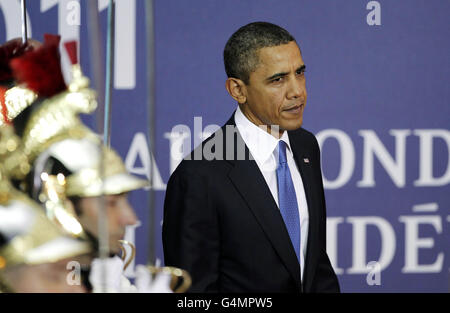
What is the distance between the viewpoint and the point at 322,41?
7.43 ft

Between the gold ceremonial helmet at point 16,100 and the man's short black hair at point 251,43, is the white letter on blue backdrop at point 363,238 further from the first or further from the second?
the gold ceremonial helmet at point 16,100

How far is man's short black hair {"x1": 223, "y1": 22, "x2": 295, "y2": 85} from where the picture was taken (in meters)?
1.33

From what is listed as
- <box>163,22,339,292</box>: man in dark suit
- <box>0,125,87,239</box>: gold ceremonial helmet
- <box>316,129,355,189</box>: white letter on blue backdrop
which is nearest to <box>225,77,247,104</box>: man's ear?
<box>163,22,339,292</box>: man in dark suit

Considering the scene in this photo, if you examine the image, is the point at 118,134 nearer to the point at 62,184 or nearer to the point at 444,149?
the point at 444,149

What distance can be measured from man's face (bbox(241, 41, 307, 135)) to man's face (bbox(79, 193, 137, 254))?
1.47 ft

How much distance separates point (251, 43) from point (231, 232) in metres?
0.38

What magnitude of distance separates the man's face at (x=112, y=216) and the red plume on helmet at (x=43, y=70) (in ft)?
0.57

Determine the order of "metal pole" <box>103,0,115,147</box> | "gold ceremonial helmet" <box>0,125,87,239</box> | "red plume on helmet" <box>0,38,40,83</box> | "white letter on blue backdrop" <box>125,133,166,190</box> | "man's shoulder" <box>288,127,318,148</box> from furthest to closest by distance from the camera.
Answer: "white letter on blue backdrop" <box>125,133,166,190</box> → "man's shoulder" <box>288,127,318,148</box> → "red plume on helmet" <box>0,38,40,83</box> → "gold ceremonial helmet" <box>0,125,87,239</box> → "metal pole" <box>103,0,115,147</box>

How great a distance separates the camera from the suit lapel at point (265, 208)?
129 centimetres

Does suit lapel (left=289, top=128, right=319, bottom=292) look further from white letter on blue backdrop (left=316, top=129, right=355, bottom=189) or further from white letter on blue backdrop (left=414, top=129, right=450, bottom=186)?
white letter on blue backdrop (left=414, top=129, right=450, bottom=186)

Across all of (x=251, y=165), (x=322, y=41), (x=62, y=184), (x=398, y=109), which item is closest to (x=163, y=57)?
(x=322, y=41)

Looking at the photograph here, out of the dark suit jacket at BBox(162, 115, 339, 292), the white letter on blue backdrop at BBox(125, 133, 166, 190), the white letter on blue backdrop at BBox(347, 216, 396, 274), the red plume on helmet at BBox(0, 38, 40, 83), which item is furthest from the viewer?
the white letter on blue backdrop at BBox(347, 216, 396, 274)

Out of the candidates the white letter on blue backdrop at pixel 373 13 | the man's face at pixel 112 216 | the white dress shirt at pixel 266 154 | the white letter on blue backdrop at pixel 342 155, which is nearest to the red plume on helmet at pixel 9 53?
the man's face at pixel 112 216

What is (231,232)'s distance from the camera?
130 centimetres
